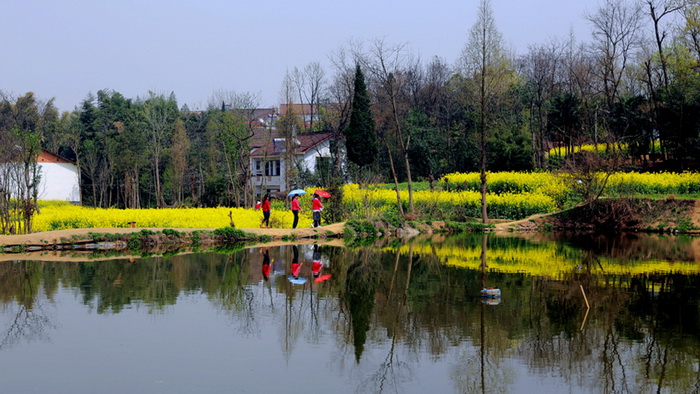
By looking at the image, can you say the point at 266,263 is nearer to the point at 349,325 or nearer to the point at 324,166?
the point at 349,325

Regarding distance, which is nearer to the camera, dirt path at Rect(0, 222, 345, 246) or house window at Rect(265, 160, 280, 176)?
dirt path at Rect(0, 222, 345, 246)

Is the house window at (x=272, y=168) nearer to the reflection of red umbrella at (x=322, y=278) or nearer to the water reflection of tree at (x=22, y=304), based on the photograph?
the water reflection of tree at (x=22, y=304)

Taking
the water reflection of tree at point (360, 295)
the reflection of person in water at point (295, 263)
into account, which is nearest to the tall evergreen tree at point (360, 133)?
the reflection of person in water at point (295, 263)

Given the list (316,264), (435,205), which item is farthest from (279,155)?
(316,264)

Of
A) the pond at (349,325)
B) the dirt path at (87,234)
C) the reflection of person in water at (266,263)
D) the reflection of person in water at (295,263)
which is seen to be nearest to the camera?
the pond at (349,325)

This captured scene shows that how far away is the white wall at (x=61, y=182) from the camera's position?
54125 millimetres

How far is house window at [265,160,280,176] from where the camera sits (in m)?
61.5

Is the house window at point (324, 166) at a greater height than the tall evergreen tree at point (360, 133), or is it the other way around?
the tall evergreen tree at point (360, 133)

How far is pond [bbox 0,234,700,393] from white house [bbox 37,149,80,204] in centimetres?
3654

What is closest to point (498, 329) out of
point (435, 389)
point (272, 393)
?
point (435, 389)

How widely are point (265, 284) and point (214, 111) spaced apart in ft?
194

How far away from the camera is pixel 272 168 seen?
6184cm

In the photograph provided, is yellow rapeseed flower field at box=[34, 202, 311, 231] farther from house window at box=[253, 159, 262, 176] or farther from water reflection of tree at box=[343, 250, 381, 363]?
house window at box=[253, 159, 262, 176]

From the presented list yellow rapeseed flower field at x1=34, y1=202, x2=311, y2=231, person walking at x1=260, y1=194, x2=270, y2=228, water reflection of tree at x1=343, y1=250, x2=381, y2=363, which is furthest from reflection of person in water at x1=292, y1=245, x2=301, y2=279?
yellow rapeseed flower field at x1=34, y1=202, x2=311, y2=231
